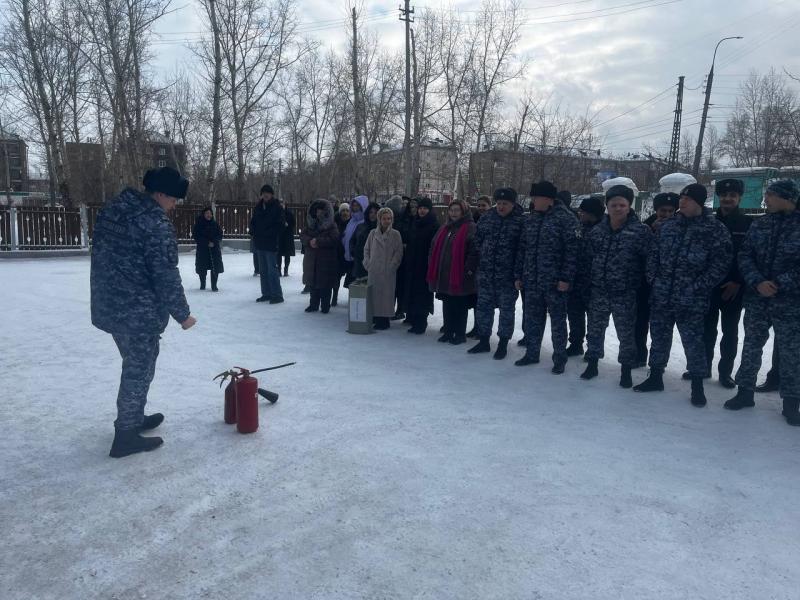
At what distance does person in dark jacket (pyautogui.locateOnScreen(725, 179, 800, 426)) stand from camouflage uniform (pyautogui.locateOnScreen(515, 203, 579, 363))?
4.80ft

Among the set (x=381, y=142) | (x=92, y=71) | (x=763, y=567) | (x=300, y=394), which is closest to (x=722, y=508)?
(x=763, y=567)

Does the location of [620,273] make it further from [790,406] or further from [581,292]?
[790,406]

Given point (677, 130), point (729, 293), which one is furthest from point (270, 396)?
point (677, 130)

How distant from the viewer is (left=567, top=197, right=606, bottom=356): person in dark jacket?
227 inches

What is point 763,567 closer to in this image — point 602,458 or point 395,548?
point 602,458

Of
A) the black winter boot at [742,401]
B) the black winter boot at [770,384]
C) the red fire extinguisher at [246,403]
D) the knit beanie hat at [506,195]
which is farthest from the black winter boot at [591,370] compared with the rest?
the red fire extinguisher at [246,403]

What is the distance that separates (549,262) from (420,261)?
7.12 feet

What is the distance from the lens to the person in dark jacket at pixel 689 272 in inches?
185

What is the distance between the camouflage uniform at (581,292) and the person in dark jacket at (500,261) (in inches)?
24.8

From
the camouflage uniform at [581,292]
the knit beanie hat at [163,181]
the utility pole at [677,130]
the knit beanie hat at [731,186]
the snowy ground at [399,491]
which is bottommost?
the snowy ground at [399,491]

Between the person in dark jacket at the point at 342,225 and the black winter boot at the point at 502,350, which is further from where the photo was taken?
the person in dark jacket at the point at 342,225

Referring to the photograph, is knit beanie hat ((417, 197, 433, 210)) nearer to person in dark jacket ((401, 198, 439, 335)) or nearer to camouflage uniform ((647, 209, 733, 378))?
person in dark jacket ((401, 198, 439, 335))

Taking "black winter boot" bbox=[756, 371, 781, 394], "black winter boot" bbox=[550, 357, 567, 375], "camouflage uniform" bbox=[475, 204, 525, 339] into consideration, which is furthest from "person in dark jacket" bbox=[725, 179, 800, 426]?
"camouflage uniform" bbox=[475, 204, 525, 339]

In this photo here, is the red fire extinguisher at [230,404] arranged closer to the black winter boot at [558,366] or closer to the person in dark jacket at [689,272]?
the black winter boot at [558,366]
